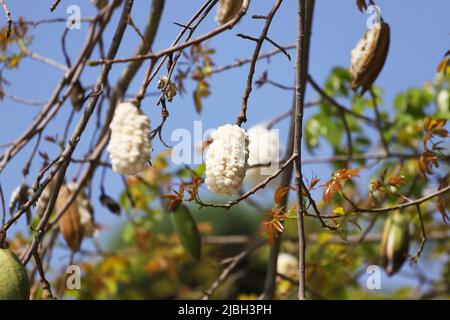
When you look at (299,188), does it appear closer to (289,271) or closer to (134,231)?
(289,271)

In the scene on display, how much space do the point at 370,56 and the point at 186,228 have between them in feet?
1.57

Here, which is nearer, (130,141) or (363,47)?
(130,141)

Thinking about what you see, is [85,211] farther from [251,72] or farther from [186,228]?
[251,72]

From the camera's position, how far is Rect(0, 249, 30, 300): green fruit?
1.07 metres

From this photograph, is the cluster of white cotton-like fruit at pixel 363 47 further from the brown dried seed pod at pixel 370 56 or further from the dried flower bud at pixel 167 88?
the dried flower bud at pixel 167 88

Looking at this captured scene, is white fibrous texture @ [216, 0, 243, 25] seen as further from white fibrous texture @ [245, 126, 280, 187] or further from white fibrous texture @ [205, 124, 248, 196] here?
white fibrous texture @ [205, 124, 248, 196]

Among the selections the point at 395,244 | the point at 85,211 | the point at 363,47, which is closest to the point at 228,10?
the point at 363,47

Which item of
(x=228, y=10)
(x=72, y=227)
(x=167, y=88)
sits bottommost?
(x=72, y=227)

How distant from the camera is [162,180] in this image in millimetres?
2691

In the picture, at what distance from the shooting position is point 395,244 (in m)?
1.73

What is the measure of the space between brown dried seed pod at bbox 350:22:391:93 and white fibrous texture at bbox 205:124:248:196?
54 centimetres

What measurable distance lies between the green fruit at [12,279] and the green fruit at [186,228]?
54 cm

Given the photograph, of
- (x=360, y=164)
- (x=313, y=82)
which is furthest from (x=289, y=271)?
(x=313, y=82)

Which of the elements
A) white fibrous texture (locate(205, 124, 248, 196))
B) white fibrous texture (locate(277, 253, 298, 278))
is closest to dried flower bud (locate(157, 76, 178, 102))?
white fibrous texture (locate(205, 124, 248, 196))
